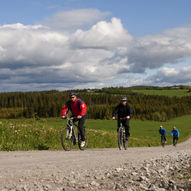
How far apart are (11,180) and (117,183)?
6.88ft

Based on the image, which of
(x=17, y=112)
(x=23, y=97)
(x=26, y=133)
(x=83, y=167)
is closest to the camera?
(x=83, y=167)

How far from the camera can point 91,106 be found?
150250 millimetres

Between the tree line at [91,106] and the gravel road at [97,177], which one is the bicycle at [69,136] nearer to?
the gravel road at [97,177]

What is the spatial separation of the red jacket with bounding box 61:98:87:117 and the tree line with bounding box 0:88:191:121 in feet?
398

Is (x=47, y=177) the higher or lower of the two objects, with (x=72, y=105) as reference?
lower

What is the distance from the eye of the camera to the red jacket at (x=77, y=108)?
41.3ft

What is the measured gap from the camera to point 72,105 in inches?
505

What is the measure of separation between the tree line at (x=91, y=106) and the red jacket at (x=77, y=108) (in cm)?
12142

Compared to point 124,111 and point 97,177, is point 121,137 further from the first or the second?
point 97,177

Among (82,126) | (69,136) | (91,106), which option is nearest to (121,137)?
(82,126)

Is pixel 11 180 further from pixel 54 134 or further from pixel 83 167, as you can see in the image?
pixel 54 134

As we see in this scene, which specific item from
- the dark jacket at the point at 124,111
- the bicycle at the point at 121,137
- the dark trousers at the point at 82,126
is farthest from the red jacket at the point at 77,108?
the bicycle at the point at 121,137

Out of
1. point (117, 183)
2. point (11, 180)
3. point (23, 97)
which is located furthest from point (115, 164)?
point (23, 97)

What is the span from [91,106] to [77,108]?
137581mm
